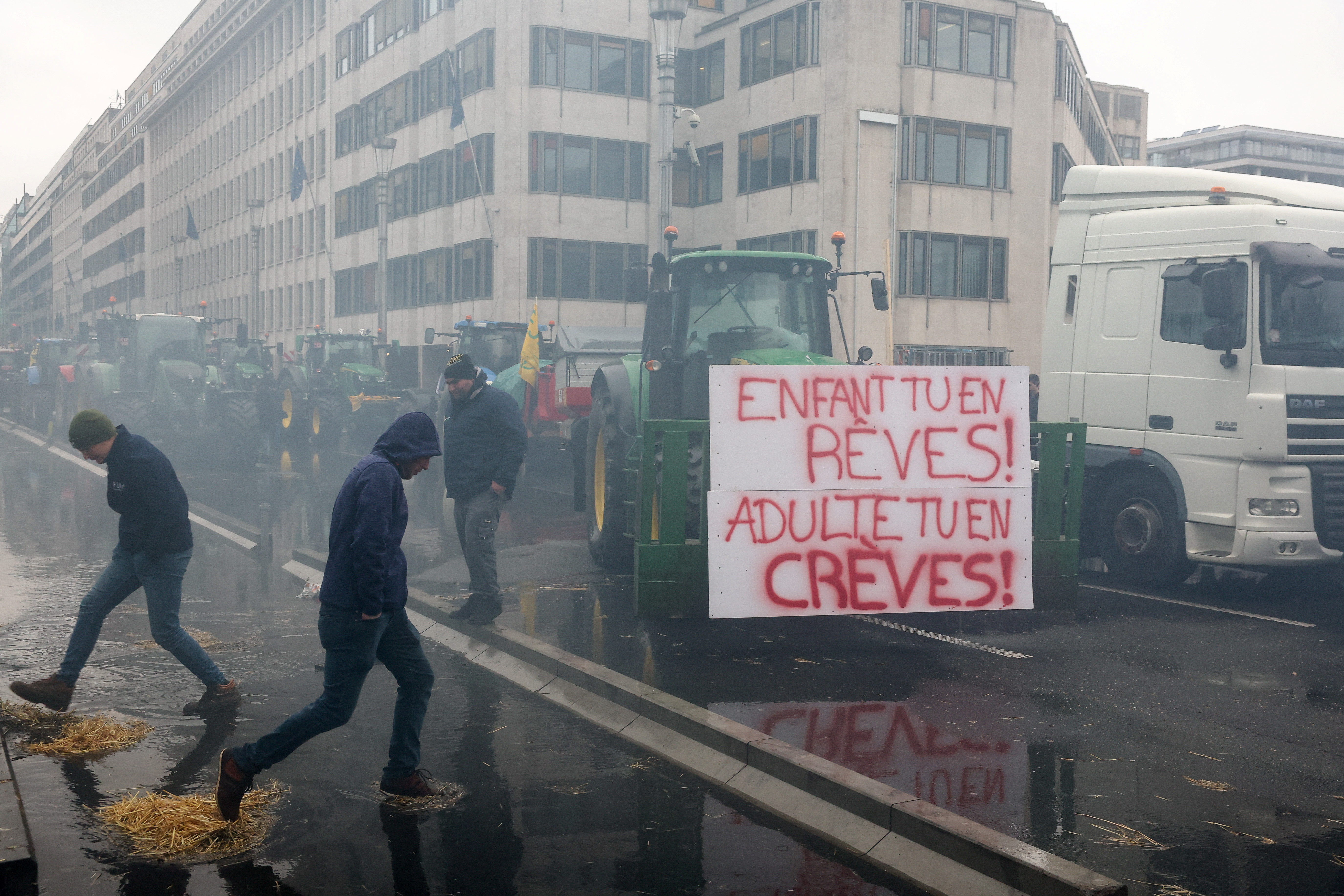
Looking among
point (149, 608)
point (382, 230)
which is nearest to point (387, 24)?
point (382, 230)

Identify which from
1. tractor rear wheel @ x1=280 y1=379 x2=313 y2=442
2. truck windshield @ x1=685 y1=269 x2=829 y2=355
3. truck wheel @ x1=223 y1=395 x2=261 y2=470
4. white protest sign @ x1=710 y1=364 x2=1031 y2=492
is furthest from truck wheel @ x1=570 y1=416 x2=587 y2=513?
tractor rear wheel @ x1=280 y1=379 x2=313 y2=442

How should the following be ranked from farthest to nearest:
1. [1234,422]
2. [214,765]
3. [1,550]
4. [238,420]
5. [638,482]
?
[238,420]
[1,550]
[1234,422]
[638,482]
[214,765]

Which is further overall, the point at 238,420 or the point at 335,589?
the point at 238,420

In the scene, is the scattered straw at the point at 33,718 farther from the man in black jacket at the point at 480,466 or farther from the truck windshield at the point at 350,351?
the truck windshield at the point at 350,351

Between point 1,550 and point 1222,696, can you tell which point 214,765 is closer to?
point 1222,696

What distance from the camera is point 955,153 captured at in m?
35.8

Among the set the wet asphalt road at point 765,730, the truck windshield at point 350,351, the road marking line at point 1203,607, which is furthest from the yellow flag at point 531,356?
the road marking line at point 1203,607

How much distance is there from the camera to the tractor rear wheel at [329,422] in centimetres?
2869

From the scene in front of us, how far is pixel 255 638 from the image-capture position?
8.86 meters

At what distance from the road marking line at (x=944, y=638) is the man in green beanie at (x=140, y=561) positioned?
181 inches

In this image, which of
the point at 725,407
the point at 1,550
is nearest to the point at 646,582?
the point at 725,407

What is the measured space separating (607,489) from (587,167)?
98.7ft

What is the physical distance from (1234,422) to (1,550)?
11731mm

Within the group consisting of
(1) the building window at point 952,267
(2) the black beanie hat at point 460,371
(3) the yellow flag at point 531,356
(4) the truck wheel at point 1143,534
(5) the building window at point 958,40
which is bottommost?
(4) the truck wheel at point 1143,534
